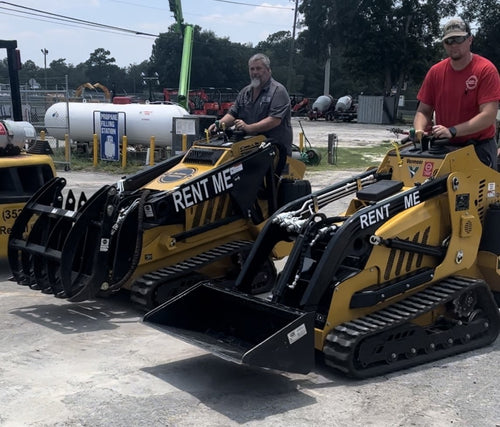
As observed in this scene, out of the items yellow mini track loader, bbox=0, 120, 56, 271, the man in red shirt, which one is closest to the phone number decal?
yellow mini track loader, bbox=0, 120, 56, 271

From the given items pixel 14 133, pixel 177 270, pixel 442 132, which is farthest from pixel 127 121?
pixel 442 132

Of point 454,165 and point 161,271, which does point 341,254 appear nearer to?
point 454,165

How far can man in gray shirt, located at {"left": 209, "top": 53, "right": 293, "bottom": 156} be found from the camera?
24.6ft

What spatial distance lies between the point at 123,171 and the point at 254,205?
1180cm

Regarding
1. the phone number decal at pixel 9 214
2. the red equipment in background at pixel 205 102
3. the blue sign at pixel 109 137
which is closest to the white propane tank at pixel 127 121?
the blue sign at pixel 109 137

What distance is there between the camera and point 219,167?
22.4ft

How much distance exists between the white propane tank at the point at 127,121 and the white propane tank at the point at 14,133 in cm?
1152

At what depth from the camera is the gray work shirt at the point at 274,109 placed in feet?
24.9

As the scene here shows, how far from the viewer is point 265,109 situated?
7.68 meters

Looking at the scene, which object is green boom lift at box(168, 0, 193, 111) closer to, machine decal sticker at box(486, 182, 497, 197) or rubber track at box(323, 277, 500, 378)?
machine decal sticker at box(486, 182, 497, 197)

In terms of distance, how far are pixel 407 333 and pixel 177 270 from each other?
7.94 ft

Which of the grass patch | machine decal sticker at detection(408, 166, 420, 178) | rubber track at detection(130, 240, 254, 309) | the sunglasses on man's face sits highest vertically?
the sunglasses on man's face

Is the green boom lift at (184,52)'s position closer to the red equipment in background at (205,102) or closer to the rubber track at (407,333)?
the red equipment in background at (205,102)

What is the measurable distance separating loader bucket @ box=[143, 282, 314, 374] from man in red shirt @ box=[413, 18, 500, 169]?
2166mm
